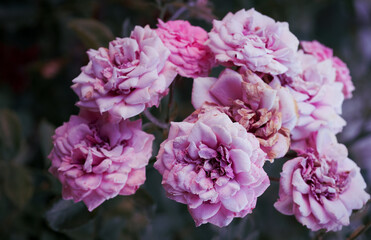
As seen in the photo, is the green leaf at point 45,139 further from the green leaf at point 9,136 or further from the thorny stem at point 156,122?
the thorny stem at point 156,122

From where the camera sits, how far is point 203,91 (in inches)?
17.6

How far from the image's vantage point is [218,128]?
38cm

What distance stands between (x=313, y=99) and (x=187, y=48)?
15 centimetres

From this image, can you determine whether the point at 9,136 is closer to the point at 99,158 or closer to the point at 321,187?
the point at 99,158

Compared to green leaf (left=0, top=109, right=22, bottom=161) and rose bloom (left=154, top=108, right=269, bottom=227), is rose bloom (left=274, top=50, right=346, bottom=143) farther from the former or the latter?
green leaf (left=0, top=109, right=22, bottom=161)

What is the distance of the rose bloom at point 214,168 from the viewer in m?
0.37

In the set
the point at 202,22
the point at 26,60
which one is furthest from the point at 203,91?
the point at 26,60

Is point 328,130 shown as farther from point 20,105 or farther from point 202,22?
point 20,105

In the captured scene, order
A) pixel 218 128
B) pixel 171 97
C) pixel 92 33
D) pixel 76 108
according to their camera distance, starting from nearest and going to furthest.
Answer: pixel 218 128, pixel 171 97, pixel 92 33, pixel 76 108

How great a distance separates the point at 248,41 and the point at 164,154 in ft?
0.50

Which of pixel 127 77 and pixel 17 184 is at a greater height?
pixel 127 77

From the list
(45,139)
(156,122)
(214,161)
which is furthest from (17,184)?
(214,161)

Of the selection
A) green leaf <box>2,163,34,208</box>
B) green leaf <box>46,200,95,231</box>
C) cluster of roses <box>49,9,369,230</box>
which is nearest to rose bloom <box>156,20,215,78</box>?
cluster of roses <box>49,9,369,230</box>

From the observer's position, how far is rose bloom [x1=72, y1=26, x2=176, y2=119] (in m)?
0.42
